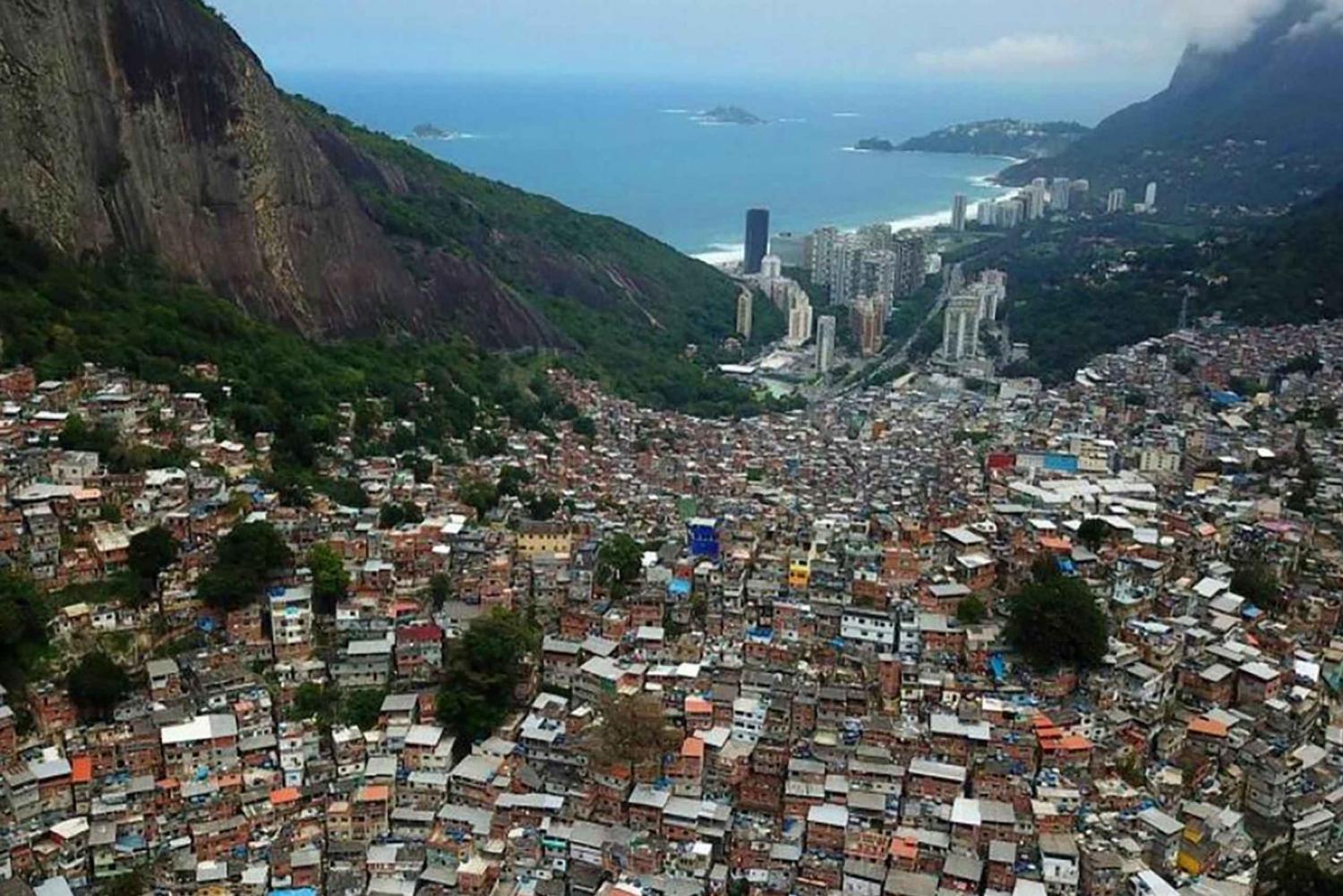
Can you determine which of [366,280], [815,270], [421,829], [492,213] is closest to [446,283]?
[366,280]

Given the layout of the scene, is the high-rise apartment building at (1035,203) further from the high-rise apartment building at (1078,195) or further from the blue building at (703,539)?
the blue building at (703,539)

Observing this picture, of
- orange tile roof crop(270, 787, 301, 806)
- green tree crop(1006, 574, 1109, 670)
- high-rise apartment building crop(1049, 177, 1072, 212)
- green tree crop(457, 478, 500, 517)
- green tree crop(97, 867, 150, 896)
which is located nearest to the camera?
green tree crop(97, 867, 150, 896)

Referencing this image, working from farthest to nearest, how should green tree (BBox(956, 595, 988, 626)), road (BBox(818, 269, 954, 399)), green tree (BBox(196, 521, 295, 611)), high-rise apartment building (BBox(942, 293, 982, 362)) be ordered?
1. high-rise apartment building (BBox(942, 293, 982, 362))
2. road (BBox(818, 269, 954, 399))
3. green tree (BBox(956, 595, 988, 626))
4. green tree (BBox(196, 521, 295, 611))

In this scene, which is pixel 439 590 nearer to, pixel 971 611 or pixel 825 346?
pixel 971 611

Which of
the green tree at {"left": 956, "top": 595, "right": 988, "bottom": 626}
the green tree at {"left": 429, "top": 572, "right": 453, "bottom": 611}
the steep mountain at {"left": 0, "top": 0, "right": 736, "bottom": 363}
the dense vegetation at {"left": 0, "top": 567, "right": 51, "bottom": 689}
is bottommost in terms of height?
the green tree at {"left": 956, "top": 595, "right": 988, "bottom": 626}

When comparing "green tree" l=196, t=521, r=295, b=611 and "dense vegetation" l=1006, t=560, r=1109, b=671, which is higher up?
"green tree" l=196, t=521, r=295, b=611

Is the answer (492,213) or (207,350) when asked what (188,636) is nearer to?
(207,350)

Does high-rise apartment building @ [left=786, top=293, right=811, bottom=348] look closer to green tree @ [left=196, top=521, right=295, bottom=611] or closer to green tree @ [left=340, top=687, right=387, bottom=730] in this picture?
green tree @ [left=196, top=521, right=295, bottom=611]

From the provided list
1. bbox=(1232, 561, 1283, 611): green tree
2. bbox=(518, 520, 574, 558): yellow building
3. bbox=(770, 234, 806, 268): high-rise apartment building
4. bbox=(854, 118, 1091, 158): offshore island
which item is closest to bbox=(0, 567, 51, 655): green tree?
bbox=(518, 520, 574, 558): yellow building
